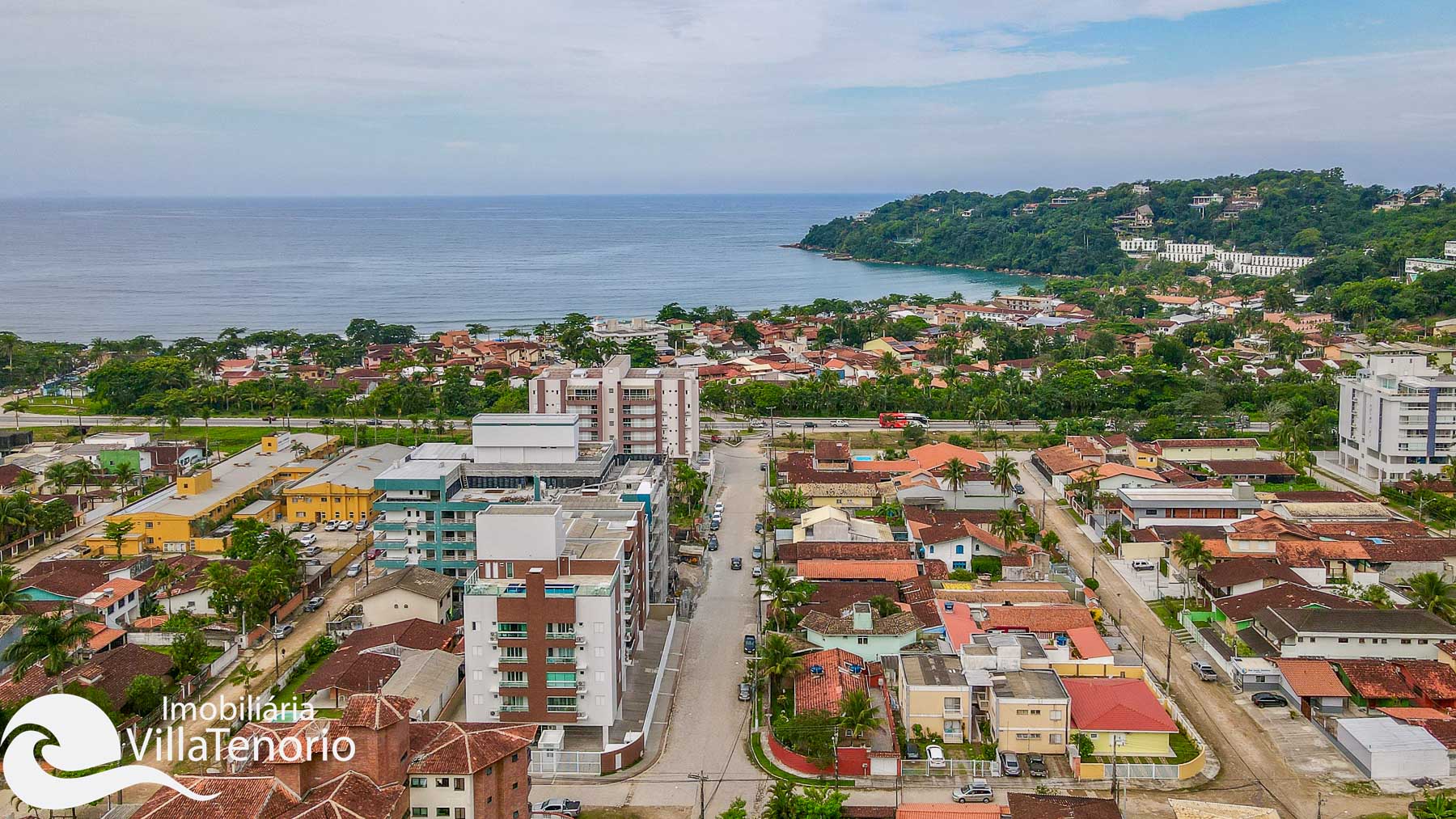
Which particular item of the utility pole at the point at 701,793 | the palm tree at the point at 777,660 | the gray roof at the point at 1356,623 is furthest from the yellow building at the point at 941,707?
the gray roof at the point at 1356,623

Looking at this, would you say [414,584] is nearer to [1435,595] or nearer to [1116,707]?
[1116,707]

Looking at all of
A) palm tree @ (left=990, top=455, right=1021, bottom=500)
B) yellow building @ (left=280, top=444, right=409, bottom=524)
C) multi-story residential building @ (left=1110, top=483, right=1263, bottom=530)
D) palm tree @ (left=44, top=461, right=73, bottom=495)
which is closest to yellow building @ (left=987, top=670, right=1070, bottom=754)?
multi-story residential building @ (left=1110, top=483, right=1263, bottom=530)

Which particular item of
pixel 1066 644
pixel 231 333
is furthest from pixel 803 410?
pixel 231 333

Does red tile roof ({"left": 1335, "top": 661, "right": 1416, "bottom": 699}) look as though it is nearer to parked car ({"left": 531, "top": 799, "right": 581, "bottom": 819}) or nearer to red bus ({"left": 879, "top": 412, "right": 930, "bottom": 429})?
parked car ({"left": 531, "top": 799, "right": 581, "bottom": 819})

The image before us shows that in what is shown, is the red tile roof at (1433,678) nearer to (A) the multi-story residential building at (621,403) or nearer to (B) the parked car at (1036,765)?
(B) the parked car at (1036,765)

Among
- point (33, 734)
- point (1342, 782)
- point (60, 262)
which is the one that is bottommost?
point (1342, 782)

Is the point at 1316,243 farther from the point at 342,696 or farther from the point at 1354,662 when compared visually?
the point at 342,696
